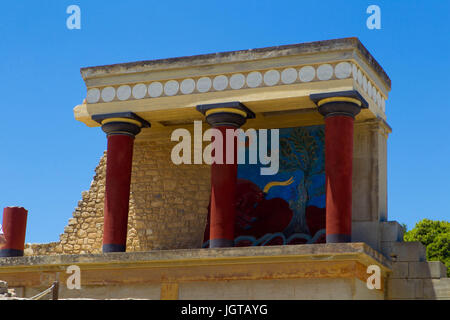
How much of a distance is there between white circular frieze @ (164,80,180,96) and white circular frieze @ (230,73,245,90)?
1.22m

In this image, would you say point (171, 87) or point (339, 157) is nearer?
point (339, 157)

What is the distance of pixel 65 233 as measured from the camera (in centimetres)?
1970

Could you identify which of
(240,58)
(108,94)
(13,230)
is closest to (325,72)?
(240,58)

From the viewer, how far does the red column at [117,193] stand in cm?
1681

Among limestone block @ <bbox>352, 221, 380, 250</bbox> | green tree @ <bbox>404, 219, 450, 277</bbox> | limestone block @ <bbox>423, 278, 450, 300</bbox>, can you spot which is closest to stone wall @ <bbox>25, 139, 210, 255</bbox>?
limestone block @ <bbox>352, 221, 380, 250</bbox>

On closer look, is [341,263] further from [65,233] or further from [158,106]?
[65,233]

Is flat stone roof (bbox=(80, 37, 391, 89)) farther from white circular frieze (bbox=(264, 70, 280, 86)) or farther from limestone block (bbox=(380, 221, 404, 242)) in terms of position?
limestone block (bbox=(380, 221, 404, 242))

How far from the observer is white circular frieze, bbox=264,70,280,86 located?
16.1m

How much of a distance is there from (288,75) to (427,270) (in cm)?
462

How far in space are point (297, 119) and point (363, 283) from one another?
4.51 meters

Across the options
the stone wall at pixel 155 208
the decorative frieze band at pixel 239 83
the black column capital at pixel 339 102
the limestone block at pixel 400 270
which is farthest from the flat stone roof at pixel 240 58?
the limestone block at pixel 400 270

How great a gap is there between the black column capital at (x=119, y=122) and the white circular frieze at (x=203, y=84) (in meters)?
1.59

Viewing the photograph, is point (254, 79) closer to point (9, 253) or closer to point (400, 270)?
point (400, 270)

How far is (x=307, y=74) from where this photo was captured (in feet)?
52.1
